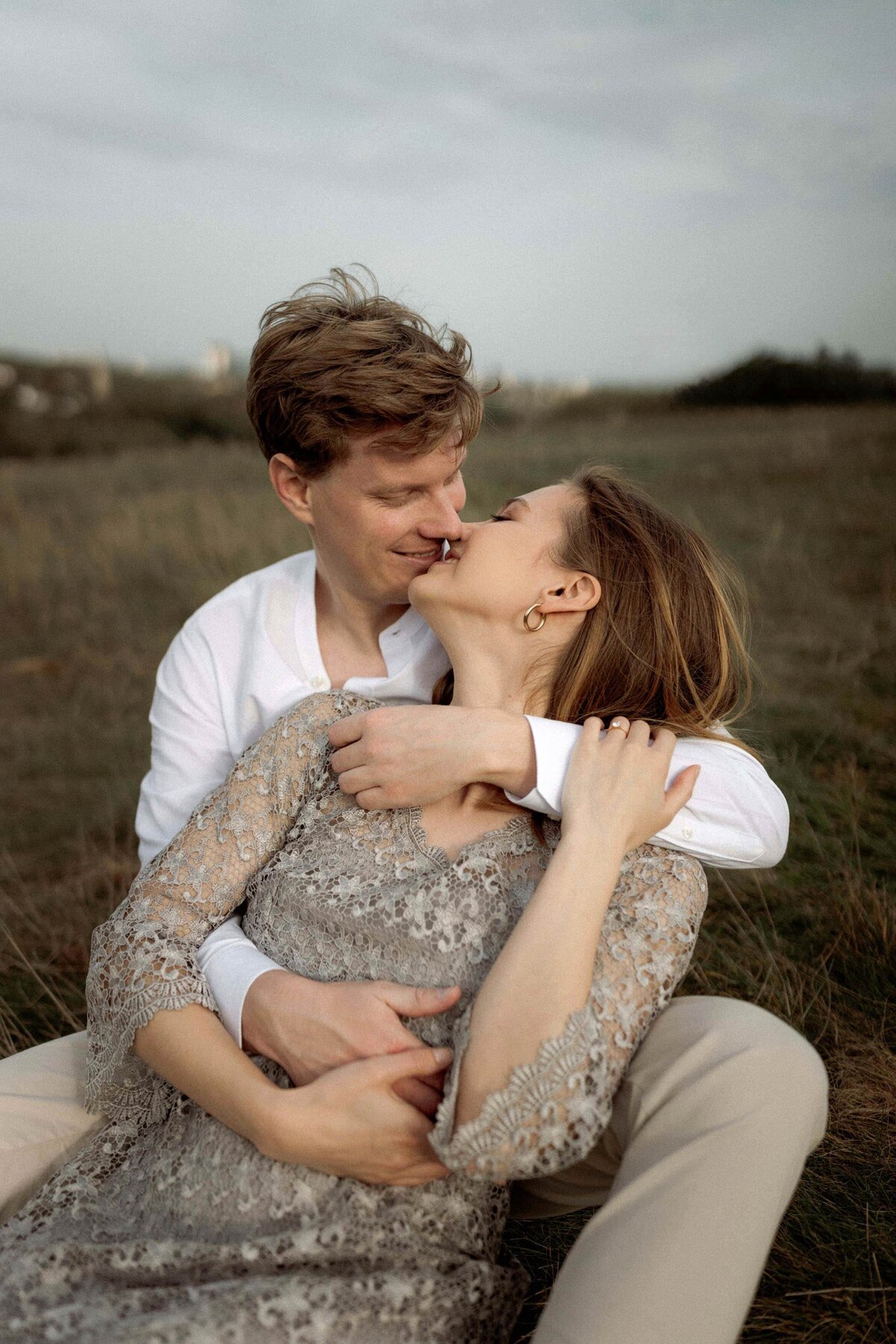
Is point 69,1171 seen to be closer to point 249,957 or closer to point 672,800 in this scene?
point 249,957

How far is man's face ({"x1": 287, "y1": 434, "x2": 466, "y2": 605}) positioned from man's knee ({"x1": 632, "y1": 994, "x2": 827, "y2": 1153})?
1.35 meters

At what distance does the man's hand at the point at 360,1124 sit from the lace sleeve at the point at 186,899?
0.30 metres

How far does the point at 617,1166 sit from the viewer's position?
183 cm

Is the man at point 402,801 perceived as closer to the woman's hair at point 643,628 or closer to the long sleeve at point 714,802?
the long sleeve at point 714,802

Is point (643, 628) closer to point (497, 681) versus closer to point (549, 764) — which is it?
point (497, 681)

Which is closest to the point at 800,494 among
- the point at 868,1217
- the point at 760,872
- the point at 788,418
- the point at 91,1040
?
the point at 788,418

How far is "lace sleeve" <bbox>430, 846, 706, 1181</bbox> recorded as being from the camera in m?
1.58

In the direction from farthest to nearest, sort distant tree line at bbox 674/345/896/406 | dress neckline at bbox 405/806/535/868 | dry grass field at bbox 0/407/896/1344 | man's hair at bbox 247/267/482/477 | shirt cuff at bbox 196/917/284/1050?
1. distant tree line at bbox 674/345/896/406
2. man's hair at bbox 247/267/482/477
3. dry grass field at bbox 0/407/896/1344
4. dress neckline at bbox 405/806/535/868
5. shirt cuff at bbox 196/917/284/1050

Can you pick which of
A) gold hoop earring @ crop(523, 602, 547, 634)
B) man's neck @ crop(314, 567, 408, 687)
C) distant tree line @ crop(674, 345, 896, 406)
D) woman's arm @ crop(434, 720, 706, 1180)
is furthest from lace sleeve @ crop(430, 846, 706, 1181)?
distant tree line @ crop(674, 345, 896, 406)

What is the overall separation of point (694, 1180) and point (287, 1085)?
75 cm

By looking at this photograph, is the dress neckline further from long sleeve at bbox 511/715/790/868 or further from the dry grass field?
the dry grass field

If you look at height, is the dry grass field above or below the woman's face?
below

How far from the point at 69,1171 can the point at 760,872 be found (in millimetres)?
2498

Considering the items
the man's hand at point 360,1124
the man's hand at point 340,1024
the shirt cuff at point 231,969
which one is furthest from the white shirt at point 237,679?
the man's hand at point 360,1124
